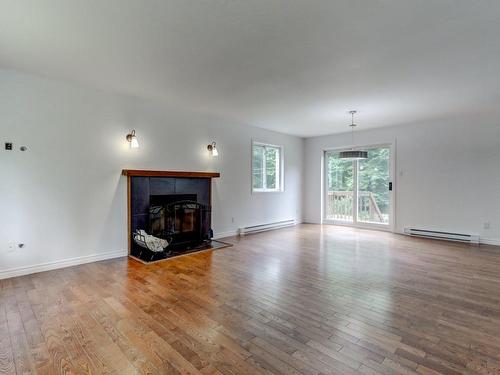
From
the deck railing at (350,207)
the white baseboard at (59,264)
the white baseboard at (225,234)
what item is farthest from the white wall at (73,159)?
the deck railing at (350,207)

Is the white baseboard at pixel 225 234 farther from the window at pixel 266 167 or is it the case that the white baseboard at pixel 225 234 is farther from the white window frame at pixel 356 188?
the white window frame at pixel 356 188

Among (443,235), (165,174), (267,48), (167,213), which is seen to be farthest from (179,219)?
Answer: (443,235)

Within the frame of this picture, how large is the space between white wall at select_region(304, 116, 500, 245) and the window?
7.50 ft

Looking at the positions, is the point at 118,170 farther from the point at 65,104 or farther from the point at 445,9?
the point at 445,9

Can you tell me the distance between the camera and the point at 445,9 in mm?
2055

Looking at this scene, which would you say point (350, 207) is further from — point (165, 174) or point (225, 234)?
point (165, 174)

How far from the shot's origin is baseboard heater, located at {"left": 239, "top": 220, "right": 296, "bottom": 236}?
613 centimetres

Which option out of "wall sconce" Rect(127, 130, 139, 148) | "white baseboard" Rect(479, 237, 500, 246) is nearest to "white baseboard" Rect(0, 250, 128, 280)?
"wall sconce" Rect(127, 130, 139, 148)

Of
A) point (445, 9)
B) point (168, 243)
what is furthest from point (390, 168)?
point (168, 243)

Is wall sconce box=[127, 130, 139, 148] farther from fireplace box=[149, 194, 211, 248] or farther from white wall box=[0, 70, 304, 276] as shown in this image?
fireplace box=[149, 194, 211, 248]

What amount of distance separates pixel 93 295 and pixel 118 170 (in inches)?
78.9

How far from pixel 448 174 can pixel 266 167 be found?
3.84m

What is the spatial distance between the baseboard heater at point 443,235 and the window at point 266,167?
3.14 meters

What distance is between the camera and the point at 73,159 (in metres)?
3.79
